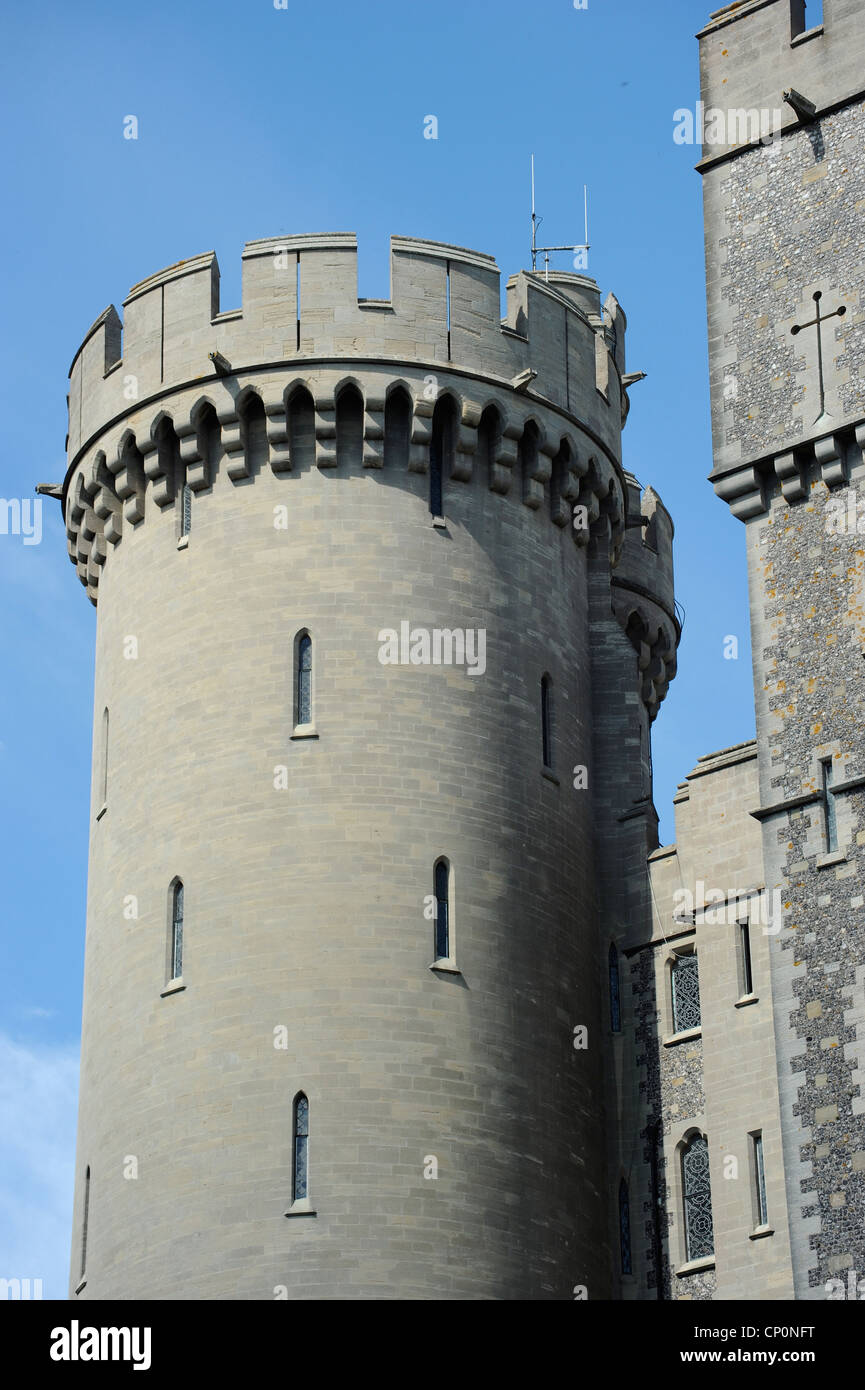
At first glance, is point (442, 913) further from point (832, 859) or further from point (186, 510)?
point (186, 510)

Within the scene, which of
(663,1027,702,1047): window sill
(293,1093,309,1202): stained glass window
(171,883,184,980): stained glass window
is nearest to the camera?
(293,1093,309,1202): stained glass window

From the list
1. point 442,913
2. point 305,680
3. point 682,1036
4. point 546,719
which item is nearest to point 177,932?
point 442,913

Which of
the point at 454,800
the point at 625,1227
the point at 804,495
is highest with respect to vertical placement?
the point at 804,495

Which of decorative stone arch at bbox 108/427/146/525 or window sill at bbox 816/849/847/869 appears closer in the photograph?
window sill at bbox 816/849/847/869

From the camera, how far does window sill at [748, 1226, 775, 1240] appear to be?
39.4 m

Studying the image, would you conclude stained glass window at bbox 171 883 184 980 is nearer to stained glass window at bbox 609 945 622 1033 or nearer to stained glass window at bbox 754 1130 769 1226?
stained glass window at bbox 609 945 622 1033

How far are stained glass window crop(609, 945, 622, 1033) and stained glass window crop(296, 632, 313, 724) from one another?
5.72 m

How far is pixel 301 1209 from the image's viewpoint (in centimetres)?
3925

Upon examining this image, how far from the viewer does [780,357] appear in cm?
4109

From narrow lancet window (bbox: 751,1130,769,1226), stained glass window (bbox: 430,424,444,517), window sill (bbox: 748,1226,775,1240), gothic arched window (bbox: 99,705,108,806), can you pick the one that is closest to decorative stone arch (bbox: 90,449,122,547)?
gothic arched window (bbox: 99,705,108,806)

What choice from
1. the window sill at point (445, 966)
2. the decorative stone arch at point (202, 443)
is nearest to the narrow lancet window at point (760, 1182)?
the window sill at point (445, 966)

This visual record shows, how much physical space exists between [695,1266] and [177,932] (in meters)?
8.23

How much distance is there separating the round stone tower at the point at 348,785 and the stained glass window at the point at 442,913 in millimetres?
59

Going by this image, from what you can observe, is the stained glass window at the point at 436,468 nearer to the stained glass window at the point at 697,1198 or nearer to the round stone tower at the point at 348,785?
the round stone tower at the point at 348,785
